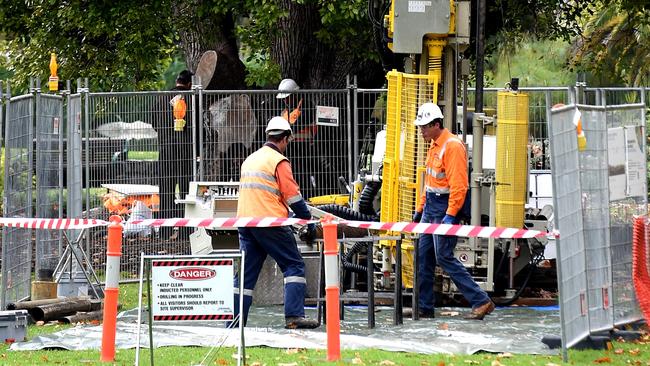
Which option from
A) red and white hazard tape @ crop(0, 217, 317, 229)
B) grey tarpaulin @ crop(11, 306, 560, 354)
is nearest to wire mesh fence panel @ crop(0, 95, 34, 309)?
red and white hazard tape @ crop(0, 217, 317, 229)

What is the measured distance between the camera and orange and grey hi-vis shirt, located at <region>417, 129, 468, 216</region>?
13339mm

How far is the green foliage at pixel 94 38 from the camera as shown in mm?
22078

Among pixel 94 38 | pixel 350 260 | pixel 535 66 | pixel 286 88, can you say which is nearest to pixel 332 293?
pixel 350 260

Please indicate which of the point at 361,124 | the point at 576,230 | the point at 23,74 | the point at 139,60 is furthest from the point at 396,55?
the point at 23,74

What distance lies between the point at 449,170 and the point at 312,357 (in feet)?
10.9

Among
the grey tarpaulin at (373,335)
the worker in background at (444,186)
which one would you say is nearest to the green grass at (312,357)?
the grey tarpaulin at (373,335)

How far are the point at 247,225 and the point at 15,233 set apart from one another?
10.4 feet

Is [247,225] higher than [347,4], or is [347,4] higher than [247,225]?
[347,4]

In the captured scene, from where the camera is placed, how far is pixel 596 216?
11664 mm

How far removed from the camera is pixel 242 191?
1293cm

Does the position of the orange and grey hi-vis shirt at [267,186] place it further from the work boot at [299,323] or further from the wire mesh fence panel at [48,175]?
the wire mesh fence panel at [48,175]

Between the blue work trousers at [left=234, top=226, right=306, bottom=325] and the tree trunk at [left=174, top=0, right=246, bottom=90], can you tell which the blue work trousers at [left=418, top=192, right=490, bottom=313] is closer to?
the blue work trousers at [left=234, top=226, right=306, bottom=325]

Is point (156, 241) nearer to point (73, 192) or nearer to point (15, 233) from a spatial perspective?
point (73, 192)

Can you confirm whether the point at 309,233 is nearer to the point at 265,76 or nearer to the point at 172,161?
the point at 172,161
